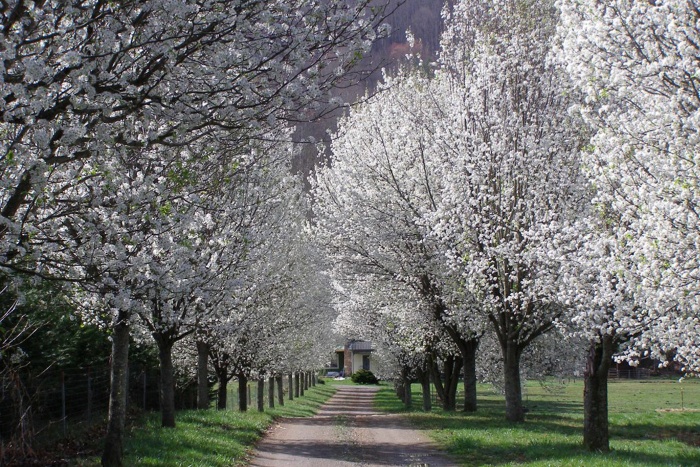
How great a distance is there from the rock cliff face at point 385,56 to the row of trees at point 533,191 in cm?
186

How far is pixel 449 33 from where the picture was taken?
19422 mm

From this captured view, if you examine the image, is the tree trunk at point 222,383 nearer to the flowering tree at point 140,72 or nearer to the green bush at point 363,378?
the flowering tree at point 140,72

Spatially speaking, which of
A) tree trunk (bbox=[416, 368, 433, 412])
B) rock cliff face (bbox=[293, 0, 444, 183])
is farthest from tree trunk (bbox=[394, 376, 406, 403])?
rock cliff face (bbox=[293, 0, 444, 183])

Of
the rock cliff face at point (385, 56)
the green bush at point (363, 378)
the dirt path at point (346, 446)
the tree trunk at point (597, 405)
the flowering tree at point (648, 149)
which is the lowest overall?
the green bush at point (363, 378)

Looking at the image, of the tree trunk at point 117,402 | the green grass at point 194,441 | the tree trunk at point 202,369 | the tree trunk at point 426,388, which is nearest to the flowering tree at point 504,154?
the green grass at point 194,441

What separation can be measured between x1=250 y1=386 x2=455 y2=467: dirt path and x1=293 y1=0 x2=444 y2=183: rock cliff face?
6.45 m

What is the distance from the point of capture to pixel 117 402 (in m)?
11.4

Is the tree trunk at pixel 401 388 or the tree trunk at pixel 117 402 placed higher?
the tree trunk at pixel 117 402

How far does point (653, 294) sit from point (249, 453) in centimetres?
1001

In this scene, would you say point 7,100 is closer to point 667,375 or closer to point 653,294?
point 653,294

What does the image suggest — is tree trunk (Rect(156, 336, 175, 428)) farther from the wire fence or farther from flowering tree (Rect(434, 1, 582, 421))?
flowering tree (Rect(434, 1, 582, 421))

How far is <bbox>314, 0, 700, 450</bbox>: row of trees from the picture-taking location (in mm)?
8500

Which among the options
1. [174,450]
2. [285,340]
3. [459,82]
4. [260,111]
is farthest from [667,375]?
[260,111]

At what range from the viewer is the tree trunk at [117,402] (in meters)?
11.0
